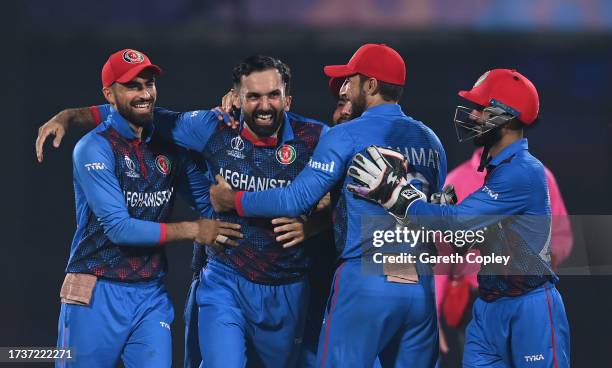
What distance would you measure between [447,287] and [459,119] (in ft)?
7.04

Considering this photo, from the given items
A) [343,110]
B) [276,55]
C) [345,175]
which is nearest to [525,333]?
[345,175]

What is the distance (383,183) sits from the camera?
158 inches

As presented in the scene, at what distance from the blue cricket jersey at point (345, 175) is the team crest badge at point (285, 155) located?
25 centimetres

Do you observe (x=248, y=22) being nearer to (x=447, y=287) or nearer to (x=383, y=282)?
(x=447, y=287)

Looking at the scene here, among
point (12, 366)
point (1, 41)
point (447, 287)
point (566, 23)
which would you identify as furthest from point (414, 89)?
point (12, 366)

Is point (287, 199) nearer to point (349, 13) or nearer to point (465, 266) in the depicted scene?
point (465, 266)

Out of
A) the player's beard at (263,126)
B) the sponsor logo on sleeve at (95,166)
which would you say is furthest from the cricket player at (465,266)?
the sponsor logo on sleeve at (95,166)

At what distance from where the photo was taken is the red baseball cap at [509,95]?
4.29m

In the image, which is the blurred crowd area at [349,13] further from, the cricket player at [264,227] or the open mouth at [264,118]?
the open mouth at [264,118]

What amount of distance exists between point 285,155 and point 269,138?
10 centimetres

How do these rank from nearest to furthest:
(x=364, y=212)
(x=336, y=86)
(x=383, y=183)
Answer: (x=383, y=183), (x=364, y=212), (x=336, y=86)

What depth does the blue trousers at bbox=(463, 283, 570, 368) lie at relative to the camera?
13.7 ft

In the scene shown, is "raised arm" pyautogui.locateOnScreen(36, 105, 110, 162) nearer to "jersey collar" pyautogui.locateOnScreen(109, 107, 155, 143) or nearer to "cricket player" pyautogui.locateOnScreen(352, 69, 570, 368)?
"jersey collar" pyautogui.locateOnScreen(109, 107, 155, 143)

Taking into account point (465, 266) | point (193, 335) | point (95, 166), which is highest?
point (95, 166)
